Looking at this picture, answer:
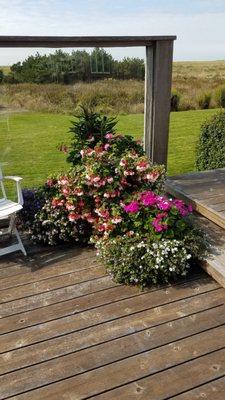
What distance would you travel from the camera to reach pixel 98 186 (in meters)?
3.36

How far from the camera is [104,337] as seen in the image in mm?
2387

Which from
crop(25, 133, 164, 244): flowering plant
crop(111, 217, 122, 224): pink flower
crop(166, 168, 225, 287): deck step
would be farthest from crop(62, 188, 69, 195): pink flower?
crop(166, 168, 225, 287): deck step

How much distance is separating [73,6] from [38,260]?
307 centimetres

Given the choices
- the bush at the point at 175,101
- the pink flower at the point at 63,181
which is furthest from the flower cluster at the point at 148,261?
the bush at the point at 175,101

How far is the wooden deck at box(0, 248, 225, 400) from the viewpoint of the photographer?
2.03 metres

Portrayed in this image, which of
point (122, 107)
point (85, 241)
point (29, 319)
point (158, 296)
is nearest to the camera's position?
point (29, 319)

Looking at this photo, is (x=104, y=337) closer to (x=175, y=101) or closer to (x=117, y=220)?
(x=117, y=220)

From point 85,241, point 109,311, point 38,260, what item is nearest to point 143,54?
point 85,241

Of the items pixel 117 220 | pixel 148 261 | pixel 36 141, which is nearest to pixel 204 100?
pixel 36 141

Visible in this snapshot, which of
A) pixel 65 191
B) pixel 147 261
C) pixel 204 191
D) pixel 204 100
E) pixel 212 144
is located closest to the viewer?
pixel 147 261

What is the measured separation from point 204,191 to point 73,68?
1.88 meters

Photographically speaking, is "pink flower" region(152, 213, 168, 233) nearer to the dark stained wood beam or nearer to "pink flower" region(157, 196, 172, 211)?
"pink flower" region(157, 196, 172, 211)

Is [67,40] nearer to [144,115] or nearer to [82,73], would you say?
[82,73]

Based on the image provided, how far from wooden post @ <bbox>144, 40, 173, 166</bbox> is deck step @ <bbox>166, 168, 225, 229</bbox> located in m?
0.37
